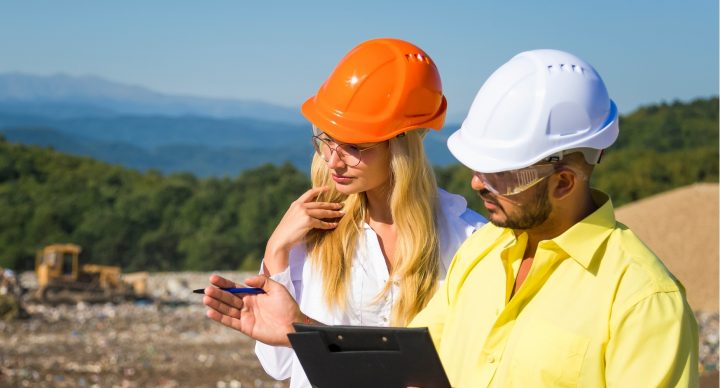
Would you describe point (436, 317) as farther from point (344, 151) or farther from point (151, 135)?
point (151, 135)

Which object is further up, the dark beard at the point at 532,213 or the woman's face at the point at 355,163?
the dark beard at the point at 532,213

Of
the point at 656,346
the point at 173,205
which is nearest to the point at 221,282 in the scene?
the point at 656,346

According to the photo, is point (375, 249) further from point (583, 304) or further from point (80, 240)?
point (80, 240)

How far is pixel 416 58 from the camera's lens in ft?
12.2

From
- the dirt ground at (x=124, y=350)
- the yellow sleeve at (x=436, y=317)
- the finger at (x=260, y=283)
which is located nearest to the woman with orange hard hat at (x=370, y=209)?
the finger at (x=260, y=283)

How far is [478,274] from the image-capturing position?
2.71m

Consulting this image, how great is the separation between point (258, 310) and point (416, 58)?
40.8 inches

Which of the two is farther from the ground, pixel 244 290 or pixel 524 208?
pixel 524 208

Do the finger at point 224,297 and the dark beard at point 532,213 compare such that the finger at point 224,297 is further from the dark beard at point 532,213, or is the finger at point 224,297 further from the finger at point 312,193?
the dark beard at point 532,213

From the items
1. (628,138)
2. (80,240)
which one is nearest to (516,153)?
(80,240)

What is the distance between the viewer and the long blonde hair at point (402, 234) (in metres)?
3.68

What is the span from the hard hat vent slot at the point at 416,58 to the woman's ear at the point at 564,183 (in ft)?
4.38

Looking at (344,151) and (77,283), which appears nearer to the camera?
(344,151)

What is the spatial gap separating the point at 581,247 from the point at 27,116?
125m
